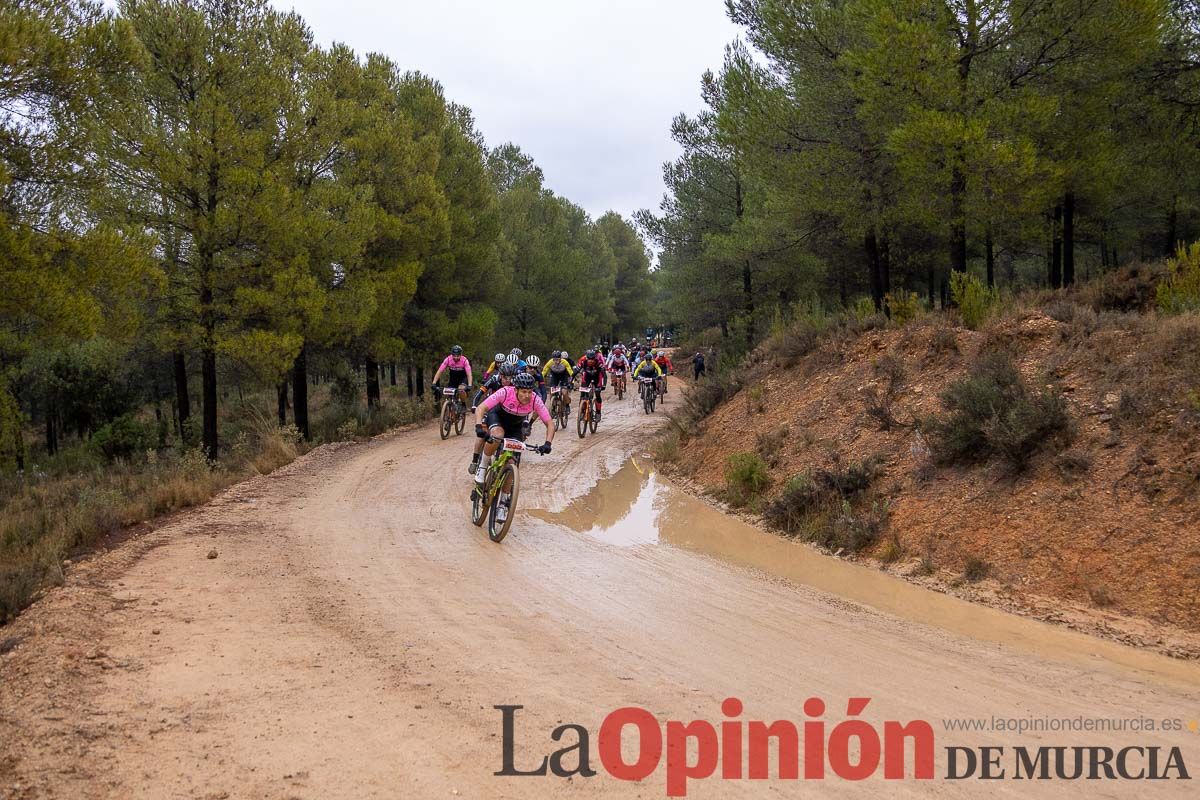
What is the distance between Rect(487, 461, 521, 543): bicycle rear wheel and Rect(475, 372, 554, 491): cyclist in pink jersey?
581 millimetres

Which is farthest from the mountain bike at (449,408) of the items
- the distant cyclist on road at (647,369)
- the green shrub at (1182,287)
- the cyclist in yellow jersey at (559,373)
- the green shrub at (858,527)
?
the green shrub at (1182,287)

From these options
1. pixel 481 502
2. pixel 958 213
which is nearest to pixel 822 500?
pixel 481 502

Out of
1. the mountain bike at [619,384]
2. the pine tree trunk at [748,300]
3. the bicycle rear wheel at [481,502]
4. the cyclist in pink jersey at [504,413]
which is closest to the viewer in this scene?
the bicycle rear wheel at [481,502]

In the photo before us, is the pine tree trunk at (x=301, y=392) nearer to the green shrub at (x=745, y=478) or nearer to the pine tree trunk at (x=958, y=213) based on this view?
the green shrub at (x=745, y=478)

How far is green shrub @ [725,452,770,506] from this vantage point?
1178 centimetres

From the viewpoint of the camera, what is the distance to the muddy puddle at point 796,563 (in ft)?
19.2

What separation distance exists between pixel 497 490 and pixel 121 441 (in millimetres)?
21257

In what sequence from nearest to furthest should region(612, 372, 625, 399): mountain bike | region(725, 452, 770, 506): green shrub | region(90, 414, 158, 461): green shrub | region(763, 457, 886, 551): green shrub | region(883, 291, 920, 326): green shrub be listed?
region(763, 457, 886, 551): green shrub, region(725, 452, 770, 506): green shrub, region(883, 291, 920, 326): green shrub, region(90, 414, 158, 461): green shrub, region(612, 372, 625, 399): mountain bike

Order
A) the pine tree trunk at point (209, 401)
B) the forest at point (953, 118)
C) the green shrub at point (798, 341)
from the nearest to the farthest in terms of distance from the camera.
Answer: the forest at point (953, 118) → the green shrub at point (798, 341) → the pine tree trunk at point (209, 401)

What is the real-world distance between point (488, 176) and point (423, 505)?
22003mm

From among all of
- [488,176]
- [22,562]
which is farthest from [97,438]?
[22,562]

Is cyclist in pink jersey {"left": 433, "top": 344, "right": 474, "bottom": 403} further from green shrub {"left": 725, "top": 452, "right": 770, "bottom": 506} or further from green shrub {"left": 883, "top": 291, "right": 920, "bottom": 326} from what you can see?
green shrub {"left": 883, "top": 291, "right": 920, "bottom": 326}

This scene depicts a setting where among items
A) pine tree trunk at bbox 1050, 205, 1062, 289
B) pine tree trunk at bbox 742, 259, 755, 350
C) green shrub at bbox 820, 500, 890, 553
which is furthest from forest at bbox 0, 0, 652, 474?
pine tree trunk at bbox 1050, 205, 1062, 289

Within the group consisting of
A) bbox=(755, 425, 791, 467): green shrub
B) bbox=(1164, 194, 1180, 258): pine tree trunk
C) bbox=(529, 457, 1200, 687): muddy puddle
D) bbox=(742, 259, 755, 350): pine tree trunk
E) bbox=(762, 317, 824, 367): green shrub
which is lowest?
bbox=(529, 457, 1200, 687): muddy puddle
